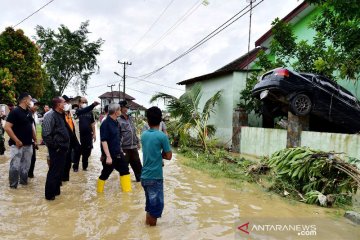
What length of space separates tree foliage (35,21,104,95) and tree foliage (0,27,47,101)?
10112 millimetres

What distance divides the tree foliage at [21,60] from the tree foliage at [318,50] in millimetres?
19185

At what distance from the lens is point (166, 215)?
5.54m

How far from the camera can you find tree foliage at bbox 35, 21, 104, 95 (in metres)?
39.9

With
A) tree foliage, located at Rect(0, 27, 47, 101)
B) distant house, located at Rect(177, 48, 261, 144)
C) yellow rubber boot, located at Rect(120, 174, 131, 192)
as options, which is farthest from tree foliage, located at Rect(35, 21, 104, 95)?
yellow rubber boot, located at Rect(120, 174, 131, 192)

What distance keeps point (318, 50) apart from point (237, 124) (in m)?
4.39

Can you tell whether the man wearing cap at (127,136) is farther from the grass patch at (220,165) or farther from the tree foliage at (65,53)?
the tree foliage at (65,53)

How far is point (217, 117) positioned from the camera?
18.1m

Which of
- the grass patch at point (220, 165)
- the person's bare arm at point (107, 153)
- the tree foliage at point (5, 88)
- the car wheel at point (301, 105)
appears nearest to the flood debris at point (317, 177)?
the grass patch at point (220, 165)

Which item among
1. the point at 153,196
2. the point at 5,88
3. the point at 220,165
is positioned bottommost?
the point at 220,165

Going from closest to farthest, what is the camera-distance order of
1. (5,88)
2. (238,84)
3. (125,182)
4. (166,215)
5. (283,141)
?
(166,215), (125,182), (283,141), (238,84), (5,88)

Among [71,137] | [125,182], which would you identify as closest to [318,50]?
[125,182]

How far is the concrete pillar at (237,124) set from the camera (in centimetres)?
1531

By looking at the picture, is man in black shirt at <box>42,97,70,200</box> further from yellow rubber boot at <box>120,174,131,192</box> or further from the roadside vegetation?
the roadside vegetation

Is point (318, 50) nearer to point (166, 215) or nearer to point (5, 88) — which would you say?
point (166, 215)
